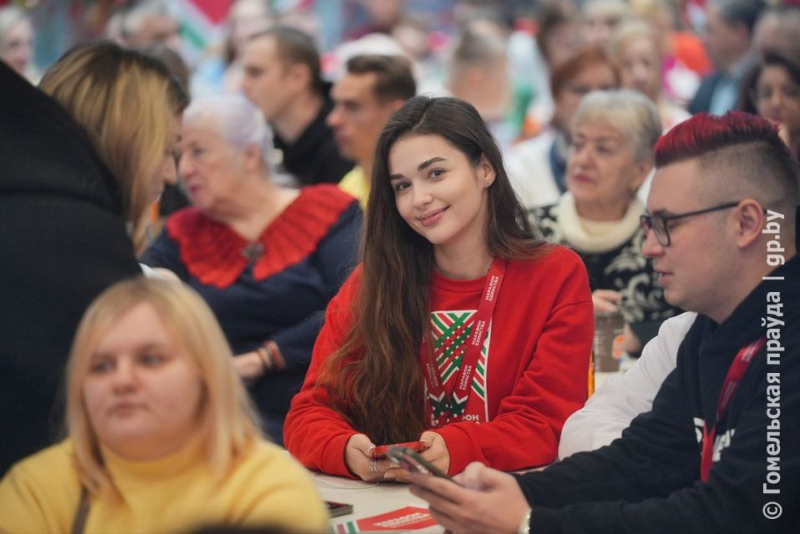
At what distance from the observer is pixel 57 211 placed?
2512mm

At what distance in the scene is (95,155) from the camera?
2715 millimetres

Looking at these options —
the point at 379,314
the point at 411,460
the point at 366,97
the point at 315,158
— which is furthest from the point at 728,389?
the point at 315,158

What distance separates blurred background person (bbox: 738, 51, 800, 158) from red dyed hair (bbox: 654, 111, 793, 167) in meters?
2.67

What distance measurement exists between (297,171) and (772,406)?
4.34 metres

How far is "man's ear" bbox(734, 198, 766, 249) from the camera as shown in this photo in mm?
2346

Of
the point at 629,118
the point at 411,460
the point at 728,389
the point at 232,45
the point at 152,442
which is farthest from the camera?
the point at 232,45

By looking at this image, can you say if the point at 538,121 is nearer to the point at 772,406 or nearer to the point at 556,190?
the point at 556,190

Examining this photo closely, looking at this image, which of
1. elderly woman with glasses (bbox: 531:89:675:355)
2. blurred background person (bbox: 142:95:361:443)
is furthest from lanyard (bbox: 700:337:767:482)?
blurred background person (bbox: 142:95:361:443)

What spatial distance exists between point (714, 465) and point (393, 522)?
0.64 metres

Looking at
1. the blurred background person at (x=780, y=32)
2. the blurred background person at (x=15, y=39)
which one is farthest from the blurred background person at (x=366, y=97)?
the blurred background person at (x=15, y=39)

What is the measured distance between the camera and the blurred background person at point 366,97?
17.7 feet

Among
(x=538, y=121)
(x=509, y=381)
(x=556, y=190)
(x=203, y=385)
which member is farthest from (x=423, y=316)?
(x=538, y=121)

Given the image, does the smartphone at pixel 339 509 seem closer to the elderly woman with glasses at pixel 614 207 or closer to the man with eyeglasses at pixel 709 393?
the man with eyeglasses at pixel 709 393

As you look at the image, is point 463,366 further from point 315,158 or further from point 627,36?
point 627,36
